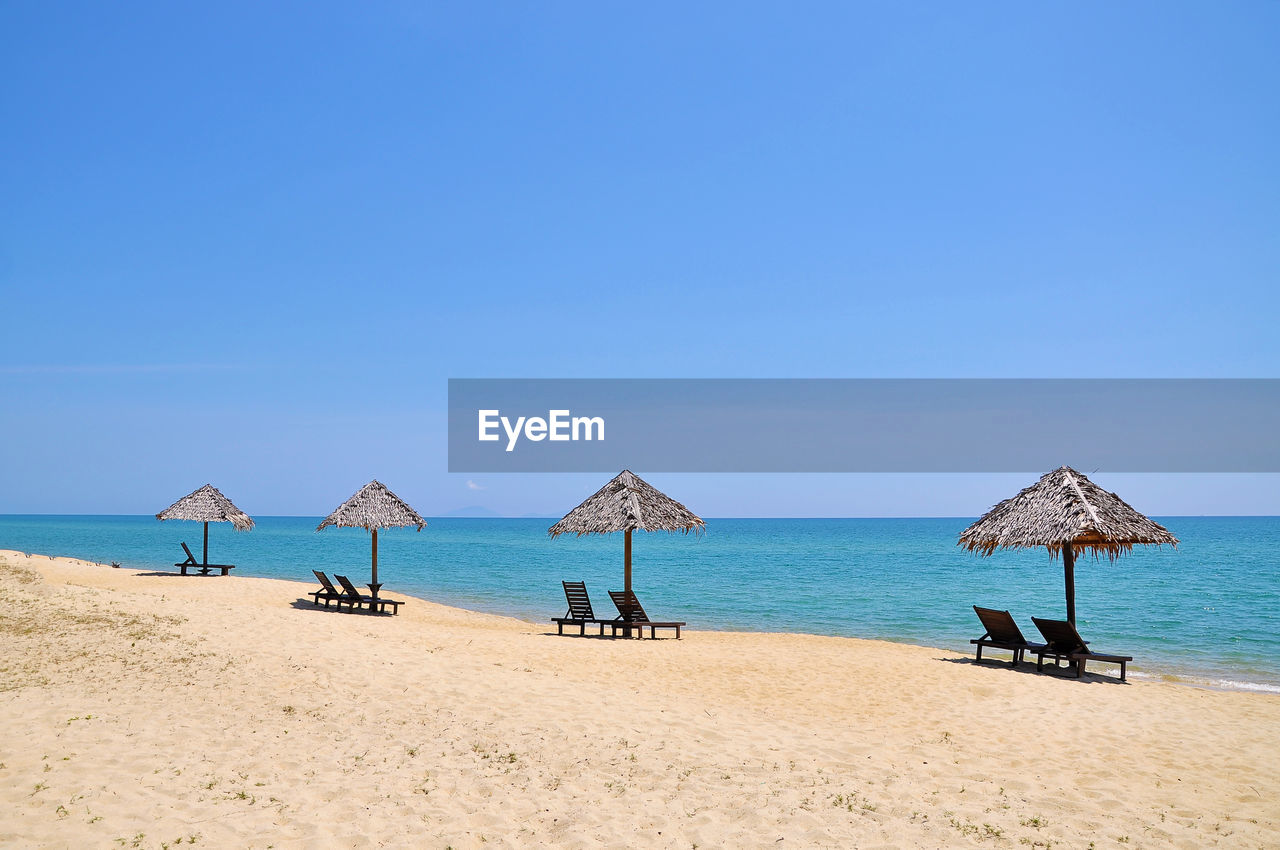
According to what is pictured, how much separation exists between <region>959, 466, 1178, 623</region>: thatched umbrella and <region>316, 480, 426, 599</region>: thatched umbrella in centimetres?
1155

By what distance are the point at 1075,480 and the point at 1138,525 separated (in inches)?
42.8

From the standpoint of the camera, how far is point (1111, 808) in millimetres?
5895

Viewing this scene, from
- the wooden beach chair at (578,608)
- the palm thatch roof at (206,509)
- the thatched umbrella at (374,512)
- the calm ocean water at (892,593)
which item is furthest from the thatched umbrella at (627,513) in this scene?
the palm thatch roof at (206,509)

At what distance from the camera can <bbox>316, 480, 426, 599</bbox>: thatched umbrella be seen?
1775 cm

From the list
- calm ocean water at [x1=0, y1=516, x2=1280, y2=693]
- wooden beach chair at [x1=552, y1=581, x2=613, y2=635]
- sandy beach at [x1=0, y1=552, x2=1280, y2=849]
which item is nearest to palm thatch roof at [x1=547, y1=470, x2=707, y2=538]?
wooden beach chair at [x1=552, y1=581, x2=613, y2=635]

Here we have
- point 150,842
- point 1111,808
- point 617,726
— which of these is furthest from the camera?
point 617,726

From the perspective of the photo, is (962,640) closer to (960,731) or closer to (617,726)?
(960,731)

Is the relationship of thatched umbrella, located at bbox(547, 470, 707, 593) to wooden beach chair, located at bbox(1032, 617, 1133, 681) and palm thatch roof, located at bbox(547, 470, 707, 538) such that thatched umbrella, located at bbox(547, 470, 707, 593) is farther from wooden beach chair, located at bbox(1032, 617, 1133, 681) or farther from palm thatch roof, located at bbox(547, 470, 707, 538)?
wooden beach chair, located at bbox(1032, 617, 1133, 681)

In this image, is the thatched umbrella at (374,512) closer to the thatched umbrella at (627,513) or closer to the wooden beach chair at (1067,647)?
the thatched umbrella at (627,513)

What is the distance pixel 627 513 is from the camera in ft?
48.0

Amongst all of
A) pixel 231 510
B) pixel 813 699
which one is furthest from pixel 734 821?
pixel 231 510

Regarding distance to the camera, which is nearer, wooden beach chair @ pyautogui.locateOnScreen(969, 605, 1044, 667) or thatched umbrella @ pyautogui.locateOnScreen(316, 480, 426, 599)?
wooden beach chair @ pyautogui.locateOnScreen(969, 605, 1044, 667)

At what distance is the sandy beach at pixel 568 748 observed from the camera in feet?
17.0

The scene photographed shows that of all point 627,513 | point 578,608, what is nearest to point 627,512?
point 627,513
